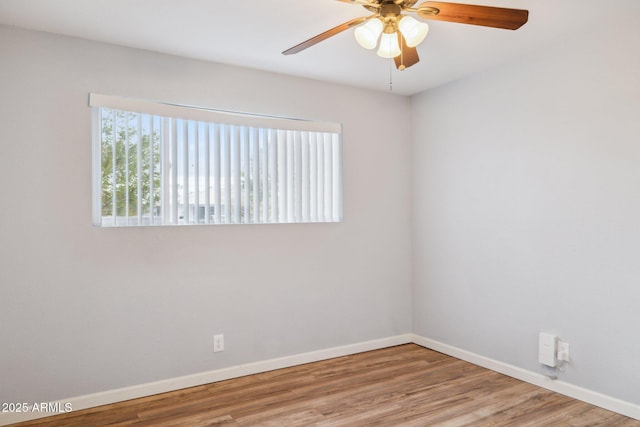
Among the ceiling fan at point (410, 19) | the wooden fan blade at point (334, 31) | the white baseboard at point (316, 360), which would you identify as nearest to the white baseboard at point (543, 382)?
the white baseboard at point (316, 360)

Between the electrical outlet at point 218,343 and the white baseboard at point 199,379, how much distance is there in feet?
0.53

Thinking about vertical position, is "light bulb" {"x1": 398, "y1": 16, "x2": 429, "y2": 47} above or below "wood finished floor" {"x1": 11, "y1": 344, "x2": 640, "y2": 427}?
above

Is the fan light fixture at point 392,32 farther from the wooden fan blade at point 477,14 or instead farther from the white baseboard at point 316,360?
the white baseboard at point 316,360

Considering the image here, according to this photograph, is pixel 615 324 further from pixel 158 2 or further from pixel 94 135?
pixel 94 135

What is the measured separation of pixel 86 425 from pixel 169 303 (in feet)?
2.87

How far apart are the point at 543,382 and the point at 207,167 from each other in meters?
2.94

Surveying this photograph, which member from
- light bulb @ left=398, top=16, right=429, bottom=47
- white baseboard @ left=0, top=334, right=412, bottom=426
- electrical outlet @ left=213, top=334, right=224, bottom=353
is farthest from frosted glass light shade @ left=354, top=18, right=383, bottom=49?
white baseboard @ left=0, top=334, right=412, bottom=426

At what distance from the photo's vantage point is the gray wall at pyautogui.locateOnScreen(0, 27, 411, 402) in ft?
8.66

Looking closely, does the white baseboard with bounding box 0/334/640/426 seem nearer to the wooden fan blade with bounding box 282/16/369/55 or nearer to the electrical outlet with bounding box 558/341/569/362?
the electrical outlet with bounding box 558/341/569/362

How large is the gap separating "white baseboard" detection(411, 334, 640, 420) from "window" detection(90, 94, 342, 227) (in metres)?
1.57

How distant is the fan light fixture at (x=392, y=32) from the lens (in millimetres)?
1932

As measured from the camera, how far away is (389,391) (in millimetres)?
3031

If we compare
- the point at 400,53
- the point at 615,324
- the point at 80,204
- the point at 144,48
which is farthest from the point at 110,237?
the point at 615,324

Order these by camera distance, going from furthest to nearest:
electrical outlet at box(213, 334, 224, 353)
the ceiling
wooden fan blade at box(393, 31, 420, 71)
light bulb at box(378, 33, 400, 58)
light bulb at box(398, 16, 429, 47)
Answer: electrical outlet at box(213, 334, 224, 353)
the ceiling
wooden fan blade at box(393, 31, 420, 71)
light bulb at box(378, 33, 400, 58)
light bulb at box(398, 16, 429, 47)
